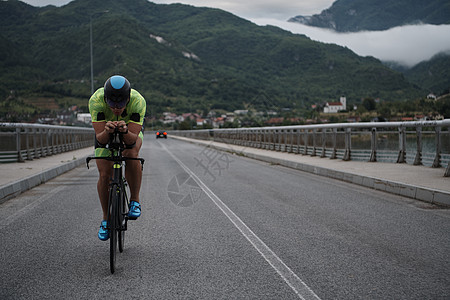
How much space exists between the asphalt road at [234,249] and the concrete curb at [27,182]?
1.05ft

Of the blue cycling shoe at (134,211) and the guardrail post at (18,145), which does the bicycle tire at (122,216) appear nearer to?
the blue cycling shoe at (134,211)

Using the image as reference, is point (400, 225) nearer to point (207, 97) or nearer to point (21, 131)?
point (21, 131)

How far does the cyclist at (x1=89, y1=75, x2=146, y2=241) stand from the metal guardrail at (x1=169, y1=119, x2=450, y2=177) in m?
8.90

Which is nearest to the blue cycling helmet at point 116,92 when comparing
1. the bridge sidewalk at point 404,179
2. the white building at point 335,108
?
the bridge sidewalk at point 404,179

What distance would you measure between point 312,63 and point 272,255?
657 ft

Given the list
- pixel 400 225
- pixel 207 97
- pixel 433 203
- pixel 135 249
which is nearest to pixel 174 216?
pixel 135 249

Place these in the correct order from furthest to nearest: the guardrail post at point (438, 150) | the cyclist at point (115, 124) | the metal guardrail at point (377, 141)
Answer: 1. the metal guardrail at point (377, 141)
2. the guardrail post at point (438, 150)
3. the cyclist at point (115, 124)

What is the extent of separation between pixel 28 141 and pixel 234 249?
50.2ft

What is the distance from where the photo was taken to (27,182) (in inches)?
459

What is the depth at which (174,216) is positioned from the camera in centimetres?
780

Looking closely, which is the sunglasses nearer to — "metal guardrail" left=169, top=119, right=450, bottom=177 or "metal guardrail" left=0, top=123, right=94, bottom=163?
"metal guardrail" left=169, top=119, right=450, bottom=177

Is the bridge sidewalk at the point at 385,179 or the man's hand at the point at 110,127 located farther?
the bridge sidewalk at the point at 385,179

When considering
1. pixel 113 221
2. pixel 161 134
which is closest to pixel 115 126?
pixel 113 221

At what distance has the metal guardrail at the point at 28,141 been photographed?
17172 mm
